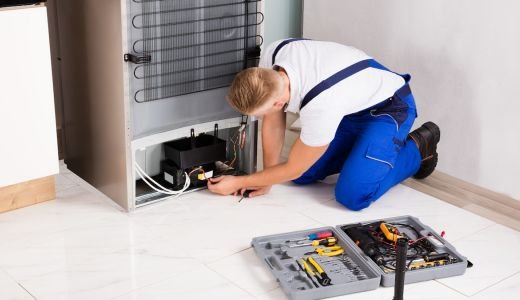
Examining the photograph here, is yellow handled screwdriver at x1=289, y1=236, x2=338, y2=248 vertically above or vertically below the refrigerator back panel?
below

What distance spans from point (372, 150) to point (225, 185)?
522mm

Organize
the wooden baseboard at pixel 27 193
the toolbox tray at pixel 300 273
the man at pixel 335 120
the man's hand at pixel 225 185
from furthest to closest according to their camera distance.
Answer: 1. the man's hand at pixel 225 185
2. the wooden baseboard at pixel 27 193
3. the man at pixel 335 120
4. the toolbox tray at pixel 300 273

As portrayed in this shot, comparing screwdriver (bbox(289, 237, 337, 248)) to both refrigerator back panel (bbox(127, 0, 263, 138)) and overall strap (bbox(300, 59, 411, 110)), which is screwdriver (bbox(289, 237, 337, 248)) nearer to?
overall strap (bbox(300, 59, 411, 110))

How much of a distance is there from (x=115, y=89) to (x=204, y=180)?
505mm

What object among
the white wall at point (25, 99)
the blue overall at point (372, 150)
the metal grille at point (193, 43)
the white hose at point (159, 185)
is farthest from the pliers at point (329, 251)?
the white wall at point (25, 99)

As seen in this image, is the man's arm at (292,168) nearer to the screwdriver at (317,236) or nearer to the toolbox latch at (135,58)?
the screwdriver at (317,236)

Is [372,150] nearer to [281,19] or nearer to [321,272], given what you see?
[321,272]

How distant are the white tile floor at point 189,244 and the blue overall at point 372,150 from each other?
70 mm

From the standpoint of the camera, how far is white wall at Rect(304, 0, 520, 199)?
2.64 meters

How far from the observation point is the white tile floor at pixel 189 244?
7.18 ft

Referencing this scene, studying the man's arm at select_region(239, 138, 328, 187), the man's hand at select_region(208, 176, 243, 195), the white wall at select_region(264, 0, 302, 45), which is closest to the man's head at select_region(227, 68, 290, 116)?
the man's arm at select_region(239, 138, 328, 187)

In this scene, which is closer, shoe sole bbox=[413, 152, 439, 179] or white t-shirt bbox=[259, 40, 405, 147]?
white t-shirt bbox=[259, 40, 405, 147]

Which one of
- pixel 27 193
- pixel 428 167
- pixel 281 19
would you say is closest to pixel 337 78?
pixel 428 167

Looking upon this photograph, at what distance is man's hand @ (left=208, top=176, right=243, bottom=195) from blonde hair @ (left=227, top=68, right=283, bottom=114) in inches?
15.2
